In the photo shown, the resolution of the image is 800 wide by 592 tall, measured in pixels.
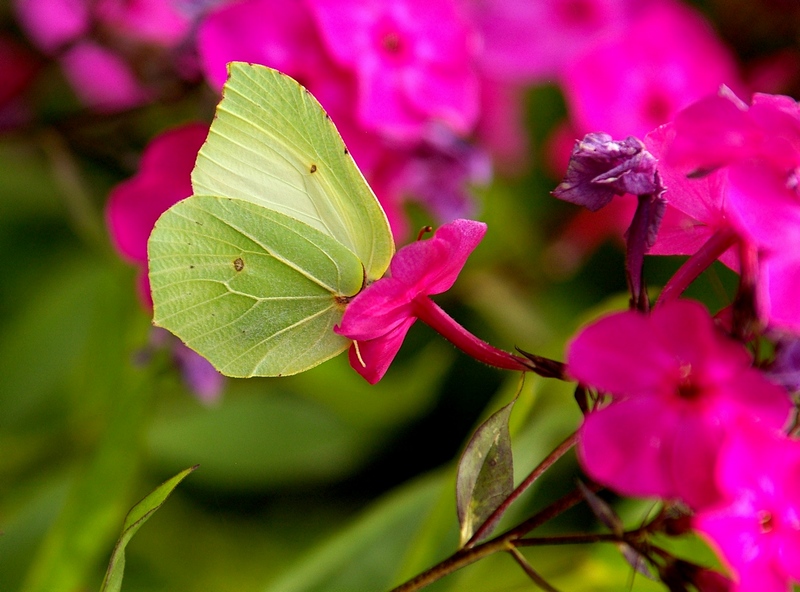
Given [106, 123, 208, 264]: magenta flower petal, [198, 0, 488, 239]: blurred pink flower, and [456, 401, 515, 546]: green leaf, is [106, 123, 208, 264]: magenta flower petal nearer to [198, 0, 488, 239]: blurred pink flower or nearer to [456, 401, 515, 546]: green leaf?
[198, 0, 488, 239]: blurred pink flower

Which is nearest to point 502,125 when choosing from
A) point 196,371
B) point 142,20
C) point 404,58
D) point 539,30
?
point 539,30

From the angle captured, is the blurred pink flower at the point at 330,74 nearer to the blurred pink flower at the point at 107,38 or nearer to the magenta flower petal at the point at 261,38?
the magenta flower petal at the point at 261,38

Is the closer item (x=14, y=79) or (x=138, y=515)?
(x=138, y=515)

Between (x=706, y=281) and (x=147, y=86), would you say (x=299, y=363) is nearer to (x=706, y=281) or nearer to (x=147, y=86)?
(x=147, y=86)

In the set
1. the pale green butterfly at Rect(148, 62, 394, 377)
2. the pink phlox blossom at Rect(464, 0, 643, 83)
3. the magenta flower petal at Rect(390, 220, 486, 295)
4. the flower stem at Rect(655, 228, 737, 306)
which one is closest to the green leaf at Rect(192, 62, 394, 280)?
the pale green butterfly at Rect(148, 62, 394, 377)

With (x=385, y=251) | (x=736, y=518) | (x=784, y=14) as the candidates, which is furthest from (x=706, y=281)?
(x=736, y=518)

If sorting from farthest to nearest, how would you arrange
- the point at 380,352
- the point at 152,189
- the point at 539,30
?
the point at 539,30, the point at 152,189, the point at 380,352

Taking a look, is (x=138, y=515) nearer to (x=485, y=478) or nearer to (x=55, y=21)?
(x=485, y=478)

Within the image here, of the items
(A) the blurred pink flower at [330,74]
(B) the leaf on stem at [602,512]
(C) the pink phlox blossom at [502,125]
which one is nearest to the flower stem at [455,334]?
(B) the leaf on stem at [602,512]
